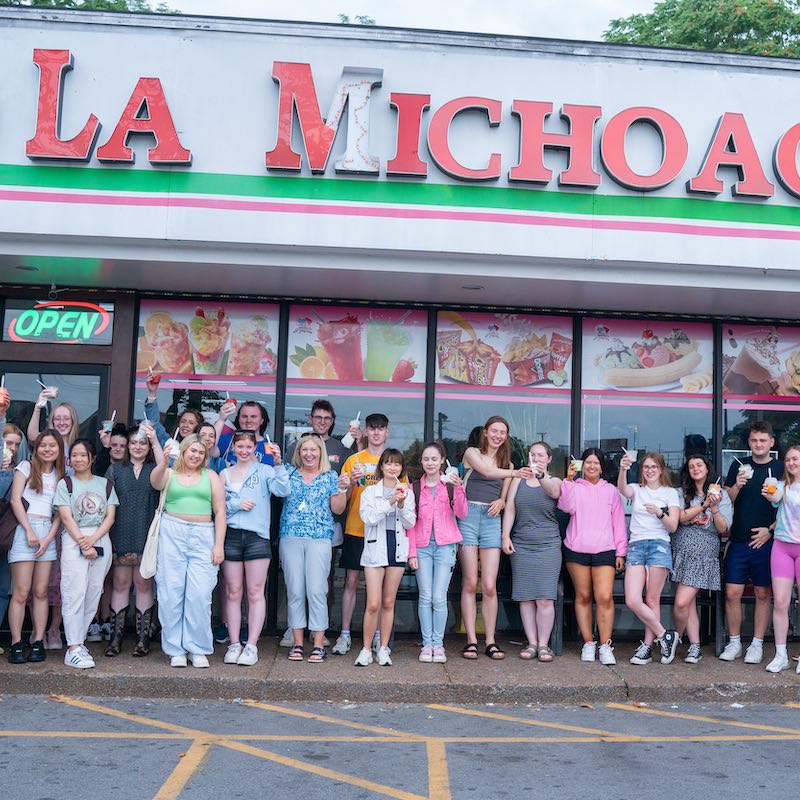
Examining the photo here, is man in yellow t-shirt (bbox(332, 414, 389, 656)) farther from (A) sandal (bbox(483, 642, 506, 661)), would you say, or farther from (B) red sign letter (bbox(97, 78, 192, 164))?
(B) red sign letter (bbox(97, 78, 192, 164))

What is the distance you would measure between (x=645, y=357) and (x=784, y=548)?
7.99ft

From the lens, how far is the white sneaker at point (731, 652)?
760cm

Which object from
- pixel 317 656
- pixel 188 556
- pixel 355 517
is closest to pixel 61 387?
pixel 188 556

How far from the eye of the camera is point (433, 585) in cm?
732

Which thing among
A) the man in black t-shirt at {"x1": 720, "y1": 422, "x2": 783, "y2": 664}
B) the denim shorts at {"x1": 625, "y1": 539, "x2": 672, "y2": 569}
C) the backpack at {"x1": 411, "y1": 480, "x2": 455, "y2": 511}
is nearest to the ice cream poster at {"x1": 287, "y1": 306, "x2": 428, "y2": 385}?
the backpack at {"x1": 411, "y1": 480, "x2": 455, "y2": 511}

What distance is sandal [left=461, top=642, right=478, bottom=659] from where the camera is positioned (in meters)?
7.40

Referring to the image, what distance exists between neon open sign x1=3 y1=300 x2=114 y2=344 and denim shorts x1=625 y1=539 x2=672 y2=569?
210 inches

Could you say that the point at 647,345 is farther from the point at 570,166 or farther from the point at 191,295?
the point at 191,295

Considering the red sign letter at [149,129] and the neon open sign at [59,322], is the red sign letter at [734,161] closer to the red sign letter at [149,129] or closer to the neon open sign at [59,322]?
the red sign letter at [149,129]

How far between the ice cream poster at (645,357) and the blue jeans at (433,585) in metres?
2.63

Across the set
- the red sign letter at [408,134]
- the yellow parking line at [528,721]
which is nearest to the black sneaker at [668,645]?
the yellow parking line at [528,721]

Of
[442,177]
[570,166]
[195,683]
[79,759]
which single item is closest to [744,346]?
[570,166]

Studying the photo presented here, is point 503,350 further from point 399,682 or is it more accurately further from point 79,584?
point 79,584

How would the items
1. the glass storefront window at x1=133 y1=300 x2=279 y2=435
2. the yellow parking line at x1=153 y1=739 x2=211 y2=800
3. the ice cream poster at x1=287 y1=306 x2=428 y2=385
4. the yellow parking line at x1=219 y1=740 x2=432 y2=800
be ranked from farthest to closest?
the ice cream poster at x1=287 y1=306 x2=428 y2=385 < the glass storefront window at x1=133 y1=300 x2=279 y2=435 < the yellow parking line at x1=219 y1=740 x2=432 y2=800 < the yellow parking line at x1=153 y1=739 x2=211 y2=800
